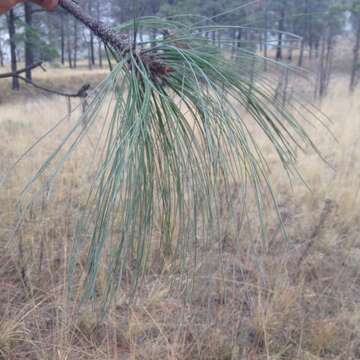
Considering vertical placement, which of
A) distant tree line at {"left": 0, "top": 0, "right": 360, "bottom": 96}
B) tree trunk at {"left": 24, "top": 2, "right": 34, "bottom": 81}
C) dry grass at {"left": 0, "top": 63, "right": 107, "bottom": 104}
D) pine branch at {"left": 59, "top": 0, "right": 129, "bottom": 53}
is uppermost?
tree trunk at {"left": 24, "top": 2, "right": 34, "bottom": 81}

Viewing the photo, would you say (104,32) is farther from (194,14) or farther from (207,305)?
(207,305)

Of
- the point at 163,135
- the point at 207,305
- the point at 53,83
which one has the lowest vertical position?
the point at 207,305

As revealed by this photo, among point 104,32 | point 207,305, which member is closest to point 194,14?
point 104,32

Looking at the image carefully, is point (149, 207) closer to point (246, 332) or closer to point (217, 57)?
point (217, 57)

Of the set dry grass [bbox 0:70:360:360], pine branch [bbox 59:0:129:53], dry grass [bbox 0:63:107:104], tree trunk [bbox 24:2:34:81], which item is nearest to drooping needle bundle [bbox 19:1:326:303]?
pine branch [bbox 59:0:129:53]

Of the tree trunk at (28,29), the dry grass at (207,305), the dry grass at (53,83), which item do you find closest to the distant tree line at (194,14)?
the tree trunk at (28,29)

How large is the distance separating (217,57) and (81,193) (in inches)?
77.7

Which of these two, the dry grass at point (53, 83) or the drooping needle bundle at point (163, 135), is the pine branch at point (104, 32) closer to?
the drooping needle bundle at point (163, 135)

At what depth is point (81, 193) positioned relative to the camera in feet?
8.38

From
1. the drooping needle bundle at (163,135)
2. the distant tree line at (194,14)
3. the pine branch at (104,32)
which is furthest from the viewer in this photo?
the distant tree line at (194,14)

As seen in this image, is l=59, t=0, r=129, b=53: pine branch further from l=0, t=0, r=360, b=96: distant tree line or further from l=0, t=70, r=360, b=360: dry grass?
l=0, t=70, r=360, b=360: dry grass

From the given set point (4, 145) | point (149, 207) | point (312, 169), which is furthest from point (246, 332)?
point (4, 145)

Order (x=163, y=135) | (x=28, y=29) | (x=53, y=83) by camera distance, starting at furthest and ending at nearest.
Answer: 1. (x=53, y=83)
2. (x=28, y=29)
3. (x=163, y=135)

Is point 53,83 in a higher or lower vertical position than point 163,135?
lower
